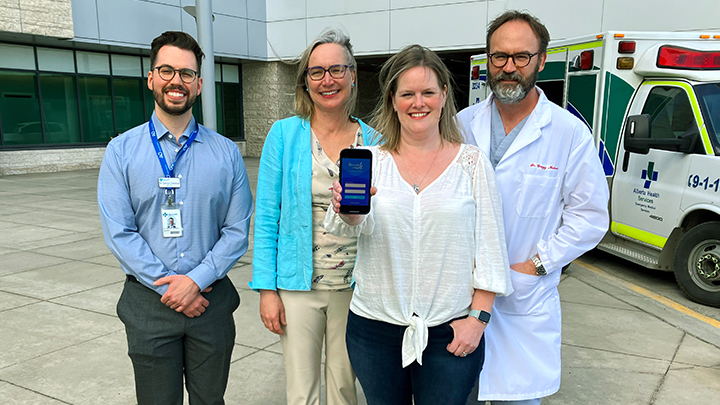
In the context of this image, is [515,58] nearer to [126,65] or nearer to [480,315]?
[480,315]

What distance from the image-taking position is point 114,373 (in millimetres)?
3824

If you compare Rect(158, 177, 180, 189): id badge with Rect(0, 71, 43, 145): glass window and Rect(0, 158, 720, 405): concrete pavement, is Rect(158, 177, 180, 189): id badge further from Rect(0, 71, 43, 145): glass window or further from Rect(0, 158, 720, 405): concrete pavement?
Rect(0, 71, 43, 145): glass window

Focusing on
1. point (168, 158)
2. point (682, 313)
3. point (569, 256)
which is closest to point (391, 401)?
point (569, 256)

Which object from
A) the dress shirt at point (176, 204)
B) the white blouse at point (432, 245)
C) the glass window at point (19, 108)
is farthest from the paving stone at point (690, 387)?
the glass window at point (19, 108)

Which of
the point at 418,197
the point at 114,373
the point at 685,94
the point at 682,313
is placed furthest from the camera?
the point at 685,94

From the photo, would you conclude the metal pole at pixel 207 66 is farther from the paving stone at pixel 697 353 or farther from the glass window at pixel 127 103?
the glass window at pixel 127 103

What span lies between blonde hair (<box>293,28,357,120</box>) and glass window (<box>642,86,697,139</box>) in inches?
177

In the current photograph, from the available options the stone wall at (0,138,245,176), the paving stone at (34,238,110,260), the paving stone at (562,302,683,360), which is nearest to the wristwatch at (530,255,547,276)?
the paving stone at (562,302,683,360)

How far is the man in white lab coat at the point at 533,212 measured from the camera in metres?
2.38

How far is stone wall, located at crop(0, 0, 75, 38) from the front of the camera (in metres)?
13.9

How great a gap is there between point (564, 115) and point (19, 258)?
22.1 ft

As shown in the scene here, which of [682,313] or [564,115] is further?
[682,313]

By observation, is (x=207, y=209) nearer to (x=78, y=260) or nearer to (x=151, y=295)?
(x=151, y=295)

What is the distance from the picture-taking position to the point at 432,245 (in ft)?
6.52
